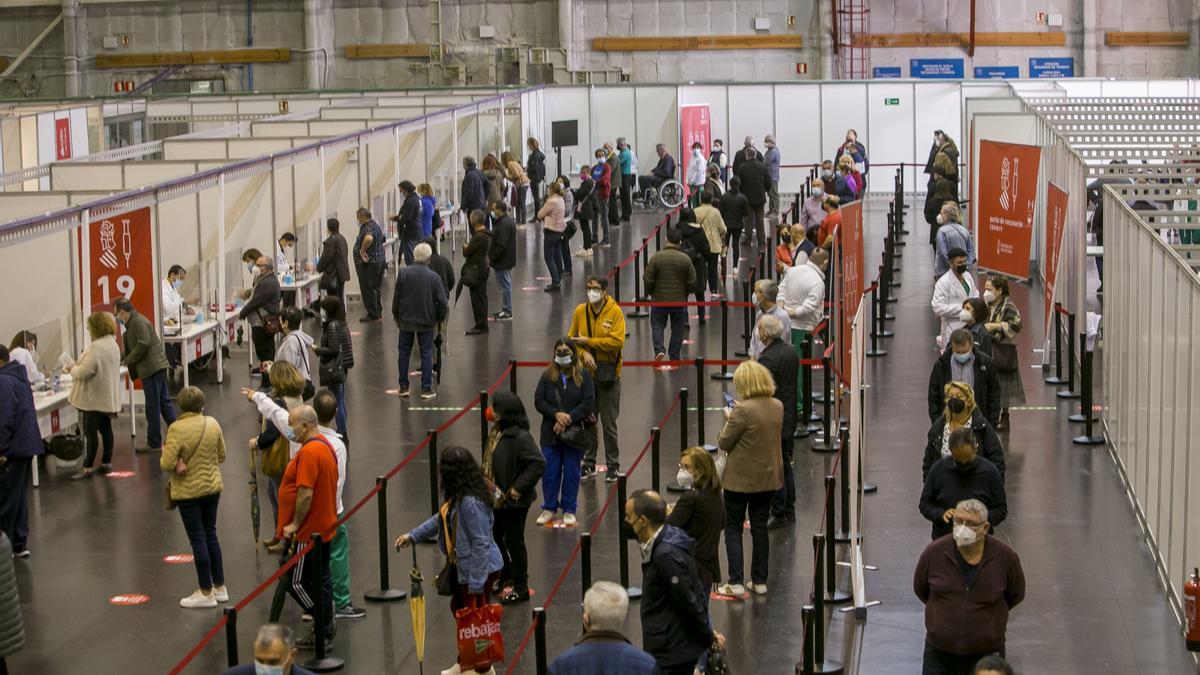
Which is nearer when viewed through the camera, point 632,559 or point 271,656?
point 271,656

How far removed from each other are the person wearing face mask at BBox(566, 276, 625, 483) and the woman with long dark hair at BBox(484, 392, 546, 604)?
3150 mm

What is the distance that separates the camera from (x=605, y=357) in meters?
14.8

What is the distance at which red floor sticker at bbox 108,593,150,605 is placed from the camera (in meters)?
11.8

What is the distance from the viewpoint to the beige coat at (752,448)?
36.9 feet

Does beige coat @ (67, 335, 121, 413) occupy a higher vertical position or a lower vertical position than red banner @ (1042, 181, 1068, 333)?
lower

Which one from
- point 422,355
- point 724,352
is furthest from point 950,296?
point 422,355

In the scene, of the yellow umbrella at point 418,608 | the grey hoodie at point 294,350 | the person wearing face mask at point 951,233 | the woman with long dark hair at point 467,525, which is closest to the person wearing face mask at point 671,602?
the woman with long dark hair at point 467,525

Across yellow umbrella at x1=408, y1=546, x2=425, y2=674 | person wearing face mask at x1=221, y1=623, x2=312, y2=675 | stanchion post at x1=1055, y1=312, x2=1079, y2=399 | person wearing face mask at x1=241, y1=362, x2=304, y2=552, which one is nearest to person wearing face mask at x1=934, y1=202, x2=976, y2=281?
stanchion post at x1=1055, y1=312, x2=1079, y2=399

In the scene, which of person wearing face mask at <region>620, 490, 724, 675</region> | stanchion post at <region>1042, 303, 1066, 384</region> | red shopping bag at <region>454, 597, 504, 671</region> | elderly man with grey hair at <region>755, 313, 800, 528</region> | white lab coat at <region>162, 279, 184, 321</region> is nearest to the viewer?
person wearing face mask at <region>620, 490, 724, 675</region>

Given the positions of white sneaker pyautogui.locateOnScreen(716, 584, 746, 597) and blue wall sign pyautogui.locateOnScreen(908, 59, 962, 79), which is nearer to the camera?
white sneaker pyautogui.locateOnScreen(716, 584, 746, 597)

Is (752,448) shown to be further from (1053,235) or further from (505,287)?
(505,287)

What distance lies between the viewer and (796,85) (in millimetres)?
39781

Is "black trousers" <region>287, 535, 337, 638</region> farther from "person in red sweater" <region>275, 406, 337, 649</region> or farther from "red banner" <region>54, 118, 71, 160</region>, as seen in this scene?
"red banner" <region>54, 118, 71, 160</region>

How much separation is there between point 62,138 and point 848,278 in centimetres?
2355
